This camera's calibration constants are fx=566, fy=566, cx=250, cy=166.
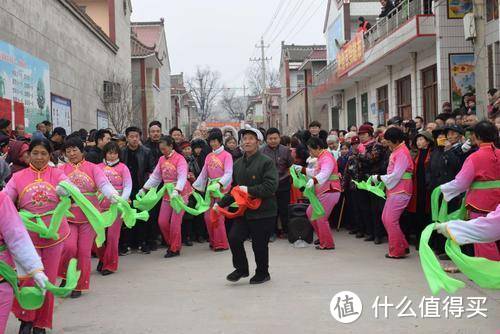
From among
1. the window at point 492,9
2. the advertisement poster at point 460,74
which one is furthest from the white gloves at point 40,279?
the advertisement poster at point 460,74

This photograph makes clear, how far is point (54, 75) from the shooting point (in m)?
15.7

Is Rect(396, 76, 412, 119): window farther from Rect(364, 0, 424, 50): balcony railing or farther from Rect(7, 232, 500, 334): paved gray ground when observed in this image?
Rect(7, 232, 500, 334): paved gray ground

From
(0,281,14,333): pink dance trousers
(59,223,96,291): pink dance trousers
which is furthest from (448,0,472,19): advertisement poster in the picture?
(0,281,14,333): pink dance trousers

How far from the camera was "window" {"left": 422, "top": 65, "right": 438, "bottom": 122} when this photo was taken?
18344mm

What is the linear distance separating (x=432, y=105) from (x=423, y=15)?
3218mm

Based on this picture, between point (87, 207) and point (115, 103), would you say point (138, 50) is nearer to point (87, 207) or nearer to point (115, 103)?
point (115, 103)

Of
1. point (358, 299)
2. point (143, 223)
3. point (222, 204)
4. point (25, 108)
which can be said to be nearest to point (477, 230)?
point (358, 299)

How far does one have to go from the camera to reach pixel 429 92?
18828 mm

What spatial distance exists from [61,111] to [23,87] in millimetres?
3607

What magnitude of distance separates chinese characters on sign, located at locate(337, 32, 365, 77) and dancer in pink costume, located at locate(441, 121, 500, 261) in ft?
56.0

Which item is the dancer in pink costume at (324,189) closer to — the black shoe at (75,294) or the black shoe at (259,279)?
the black shoe at (259,279)

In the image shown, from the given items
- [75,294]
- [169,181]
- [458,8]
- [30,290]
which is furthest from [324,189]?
[458,8]

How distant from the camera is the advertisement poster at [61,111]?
15469 mm

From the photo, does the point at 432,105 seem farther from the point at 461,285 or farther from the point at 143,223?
the point at 461,285
